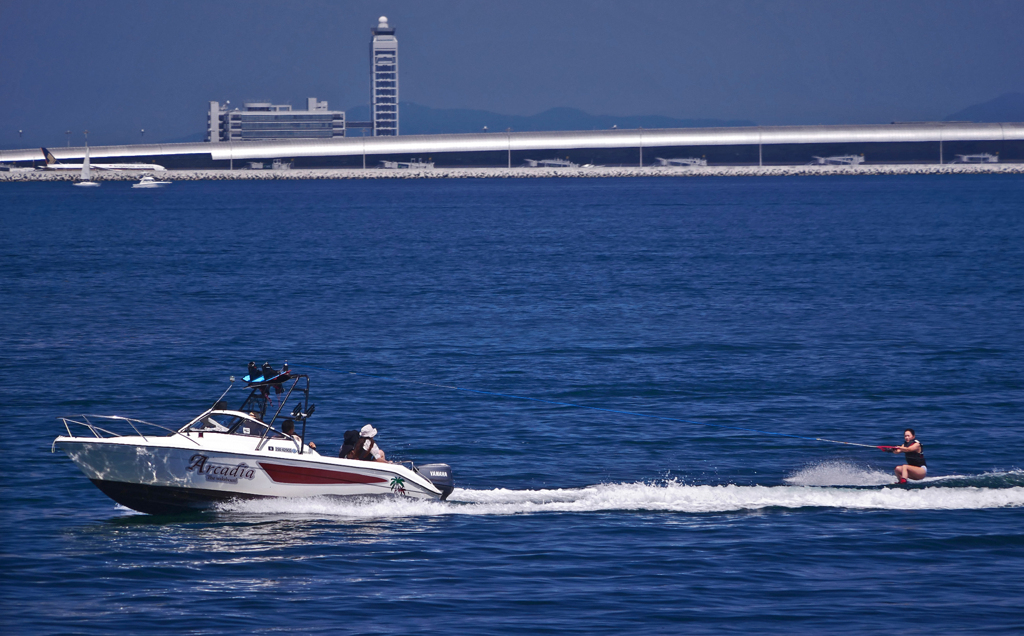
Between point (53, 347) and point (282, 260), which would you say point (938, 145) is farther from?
point (53, 347)

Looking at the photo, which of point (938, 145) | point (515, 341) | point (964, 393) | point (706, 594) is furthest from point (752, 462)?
point (938, 145)

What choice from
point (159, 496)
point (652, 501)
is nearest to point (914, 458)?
point (652, 501)

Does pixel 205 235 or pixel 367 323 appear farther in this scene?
pixel 205 235

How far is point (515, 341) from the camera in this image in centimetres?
3538

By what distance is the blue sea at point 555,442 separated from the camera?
1377cm

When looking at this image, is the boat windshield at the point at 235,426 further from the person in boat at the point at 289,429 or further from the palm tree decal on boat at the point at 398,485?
the palm tree decal on boat at the point at 398,485

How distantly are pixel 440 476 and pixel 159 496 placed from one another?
4493 millimetres

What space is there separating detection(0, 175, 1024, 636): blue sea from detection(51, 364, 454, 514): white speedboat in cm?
33

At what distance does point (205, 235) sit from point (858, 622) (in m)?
76.7

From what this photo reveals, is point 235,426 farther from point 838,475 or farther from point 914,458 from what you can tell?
point 914,458

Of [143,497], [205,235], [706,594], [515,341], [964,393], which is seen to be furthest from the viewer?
[205,235]

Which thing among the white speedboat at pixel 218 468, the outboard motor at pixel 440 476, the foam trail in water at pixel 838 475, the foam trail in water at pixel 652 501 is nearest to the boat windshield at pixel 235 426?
the white speedboat at pixel 218 468

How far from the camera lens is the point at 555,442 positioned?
873 inches

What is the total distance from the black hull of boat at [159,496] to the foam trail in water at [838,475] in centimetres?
979
